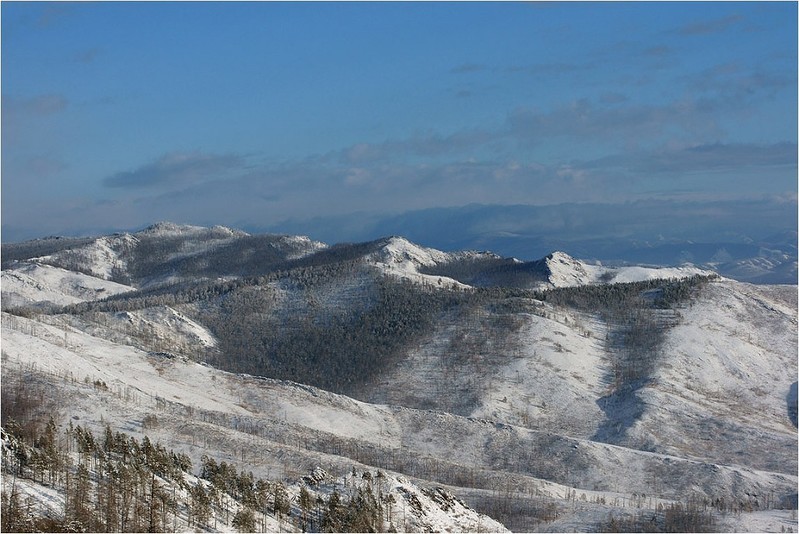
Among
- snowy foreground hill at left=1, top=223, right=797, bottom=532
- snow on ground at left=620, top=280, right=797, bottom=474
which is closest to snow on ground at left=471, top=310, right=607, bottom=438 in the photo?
snowy foreground hill at left=1, top=223, right=797, bottom=532

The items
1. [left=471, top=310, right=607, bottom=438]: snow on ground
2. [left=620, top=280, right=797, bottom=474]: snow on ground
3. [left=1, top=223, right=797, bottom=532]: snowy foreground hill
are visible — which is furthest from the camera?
[left=471, top=310, right=607, bottom=438]: snow on ground

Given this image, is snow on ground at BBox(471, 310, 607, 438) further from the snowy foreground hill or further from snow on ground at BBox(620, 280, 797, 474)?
snow on ground at BBox(620, 280, 797, 474)

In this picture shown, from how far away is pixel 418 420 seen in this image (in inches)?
5340

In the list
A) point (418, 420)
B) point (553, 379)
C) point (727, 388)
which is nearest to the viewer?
point (418, 420)

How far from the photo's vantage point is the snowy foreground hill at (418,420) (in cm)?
6475

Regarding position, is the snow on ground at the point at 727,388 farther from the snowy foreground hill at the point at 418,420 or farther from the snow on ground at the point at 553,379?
the snow on ground at the point at 553,379

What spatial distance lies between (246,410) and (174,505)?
258ft

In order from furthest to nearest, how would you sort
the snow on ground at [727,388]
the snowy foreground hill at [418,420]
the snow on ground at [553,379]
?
the snow on ground at [553,379], the snow on ground at [727,388], the snowy foreground hill at [418,420]

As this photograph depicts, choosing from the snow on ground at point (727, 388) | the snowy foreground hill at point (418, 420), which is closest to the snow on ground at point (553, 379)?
the snowy foreground hill at point (418, 420)

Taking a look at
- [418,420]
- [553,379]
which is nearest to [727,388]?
[553,379]

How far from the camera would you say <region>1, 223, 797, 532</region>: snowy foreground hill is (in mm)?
64750

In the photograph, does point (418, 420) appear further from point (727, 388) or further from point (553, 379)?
point (727, 388)

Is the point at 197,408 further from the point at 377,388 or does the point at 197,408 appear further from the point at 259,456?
the point at 377,388

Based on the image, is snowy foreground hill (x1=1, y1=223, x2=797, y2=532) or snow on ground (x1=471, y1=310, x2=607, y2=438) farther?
snow on ground (x1=471, y1=310, x2=607, y2=438)
